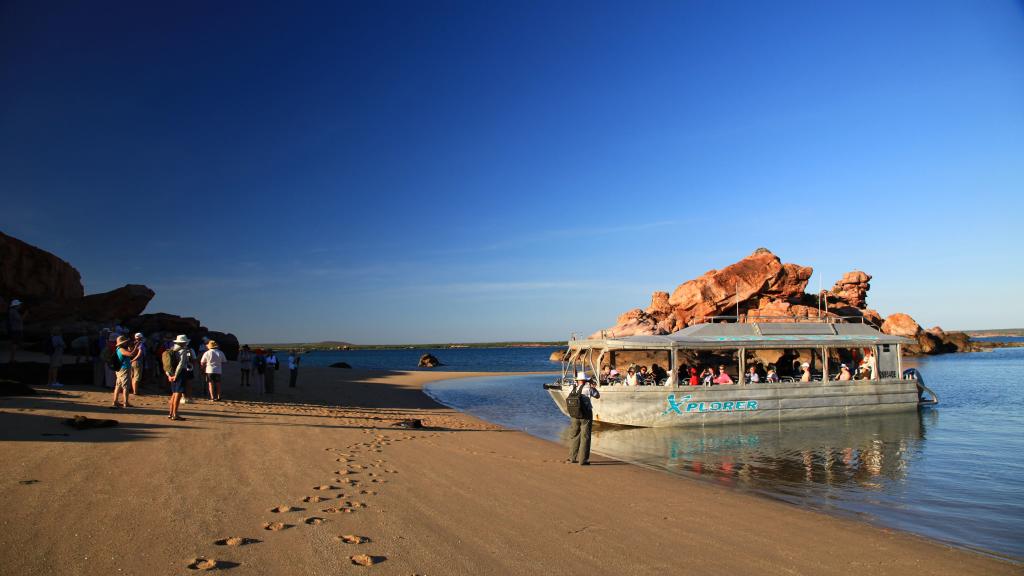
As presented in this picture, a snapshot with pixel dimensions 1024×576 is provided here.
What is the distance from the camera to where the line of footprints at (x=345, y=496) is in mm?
5531

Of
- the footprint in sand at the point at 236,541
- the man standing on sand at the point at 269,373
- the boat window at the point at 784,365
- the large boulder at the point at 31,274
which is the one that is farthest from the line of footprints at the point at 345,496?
the large boulder at the point at 31,274

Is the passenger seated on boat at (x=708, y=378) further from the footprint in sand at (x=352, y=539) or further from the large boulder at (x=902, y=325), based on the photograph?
the large boulder at (x=902, y=325)

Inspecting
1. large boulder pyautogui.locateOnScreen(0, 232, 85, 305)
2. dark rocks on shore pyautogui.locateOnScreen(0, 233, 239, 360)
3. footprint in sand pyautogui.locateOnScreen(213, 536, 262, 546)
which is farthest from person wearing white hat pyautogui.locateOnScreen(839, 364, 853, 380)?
large boulder pyautogui.locateOnScreen(0, 232, 85, 305)

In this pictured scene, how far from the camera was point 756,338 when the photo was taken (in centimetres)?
2081

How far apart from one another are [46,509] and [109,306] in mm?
56869

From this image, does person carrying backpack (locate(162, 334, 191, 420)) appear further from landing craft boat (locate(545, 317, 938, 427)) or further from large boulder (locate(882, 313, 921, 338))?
large boulder (locate(882, 313, 921, 338))

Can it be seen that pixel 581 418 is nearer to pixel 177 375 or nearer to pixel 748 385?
pixel 177 375

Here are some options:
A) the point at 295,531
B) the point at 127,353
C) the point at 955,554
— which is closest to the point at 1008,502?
the point at 955,554

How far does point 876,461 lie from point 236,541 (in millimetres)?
15225

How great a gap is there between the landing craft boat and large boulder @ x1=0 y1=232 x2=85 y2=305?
51123mm

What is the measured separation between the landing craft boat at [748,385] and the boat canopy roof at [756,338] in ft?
0.12

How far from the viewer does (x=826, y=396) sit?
71.3 ft

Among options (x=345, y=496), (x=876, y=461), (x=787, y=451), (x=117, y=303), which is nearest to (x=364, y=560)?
(x=345, y=496)

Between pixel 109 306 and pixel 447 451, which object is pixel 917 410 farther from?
pixel 109 306
